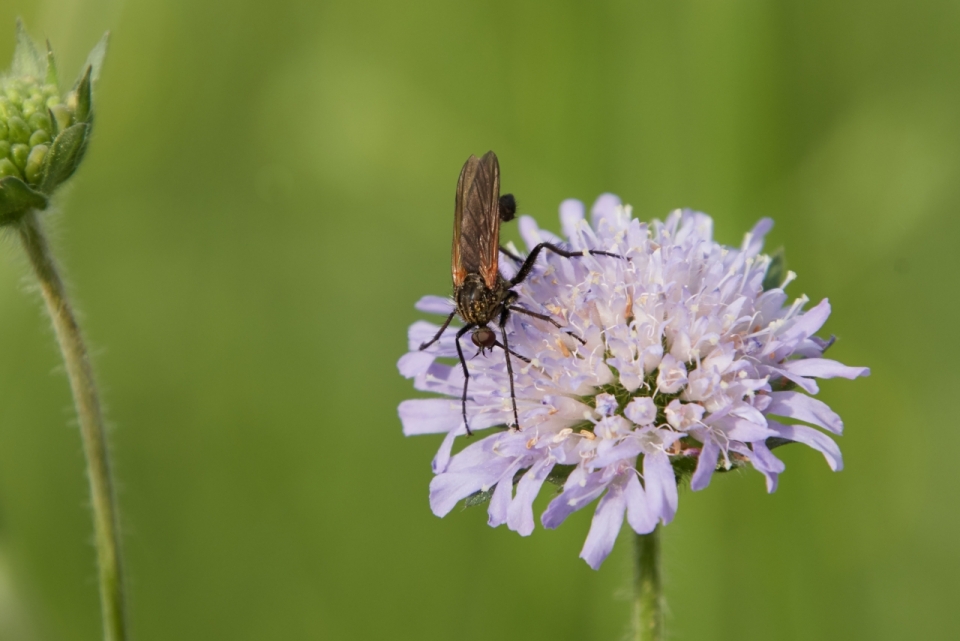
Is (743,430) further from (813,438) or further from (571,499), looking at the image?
(571,499)

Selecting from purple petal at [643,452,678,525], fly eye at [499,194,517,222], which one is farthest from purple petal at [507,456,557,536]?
fly eye at [499,194,517,222]

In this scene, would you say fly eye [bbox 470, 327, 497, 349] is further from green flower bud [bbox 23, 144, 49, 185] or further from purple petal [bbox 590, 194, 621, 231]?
green flower bud [bbox 23, 144, 49, 185]

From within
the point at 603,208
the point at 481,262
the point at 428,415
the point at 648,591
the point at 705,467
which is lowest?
the point at 648,591

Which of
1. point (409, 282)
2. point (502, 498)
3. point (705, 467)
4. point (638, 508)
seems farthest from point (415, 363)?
point (409, 282)

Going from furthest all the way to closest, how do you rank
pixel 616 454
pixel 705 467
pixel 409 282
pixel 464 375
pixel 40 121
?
pixel 409 282
pixel 464 375
pixel 40 121
pixel 616 454
pixel 705 467

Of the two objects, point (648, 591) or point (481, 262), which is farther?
point (481, 262)

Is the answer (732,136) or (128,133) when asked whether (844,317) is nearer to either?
(732,136)

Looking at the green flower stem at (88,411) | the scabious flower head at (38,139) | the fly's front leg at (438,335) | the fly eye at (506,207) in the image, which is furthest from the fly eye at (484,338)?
the scabious flower head at (38,139)
